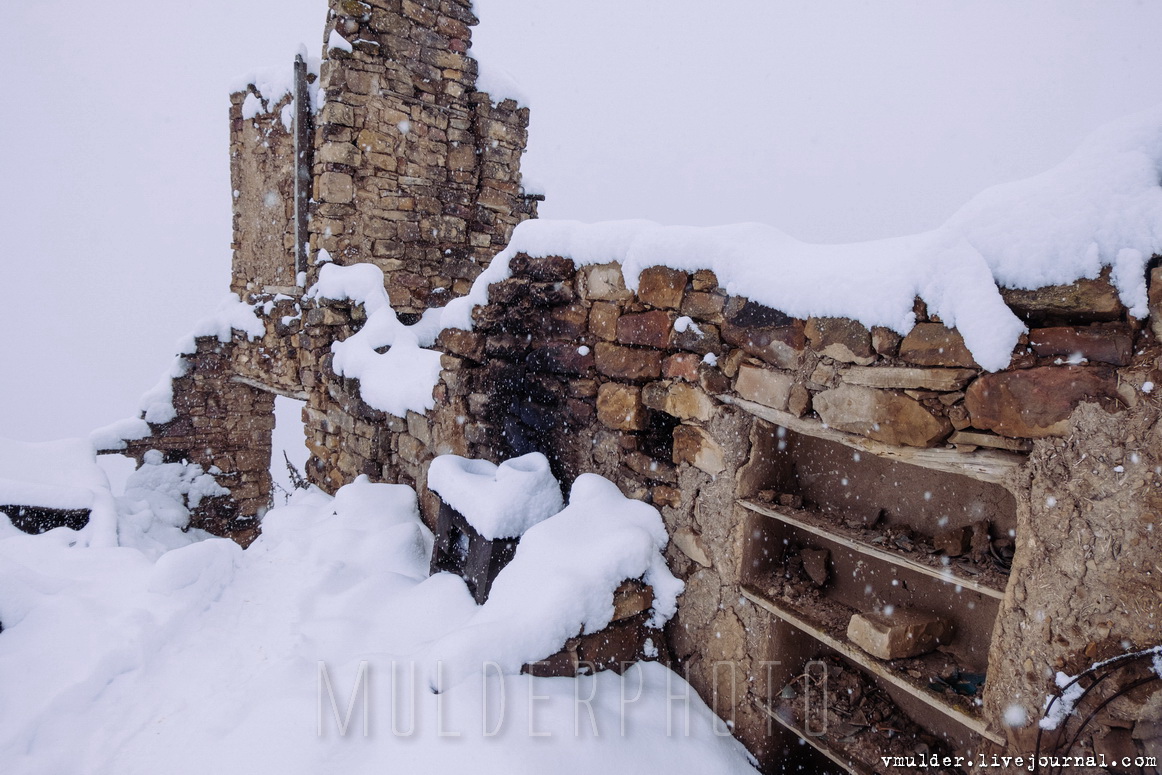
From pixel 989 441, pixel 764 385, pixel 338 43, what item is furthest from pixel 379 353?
pixel 989 441

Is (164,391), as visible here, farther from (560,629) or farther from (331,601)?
(560,629)

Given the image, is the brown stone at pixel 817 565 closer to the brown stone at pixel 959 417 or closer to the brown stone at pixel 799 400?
the brown stone at pixel 799 400

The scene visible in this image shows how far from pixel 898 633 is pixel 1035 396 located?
2.49ft

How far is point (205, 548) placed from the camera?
2951mm

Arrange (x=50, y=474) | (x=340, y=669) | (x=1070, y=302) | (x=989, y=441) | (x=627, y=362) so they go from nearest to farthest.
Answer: (x=1070, y=302) < (x=989, y=441) < (x=340, y=669) < (x=627, y=362) < (x=50, y=474)

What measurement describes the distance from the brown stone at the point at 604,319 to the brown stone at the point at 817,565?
1.09 metres

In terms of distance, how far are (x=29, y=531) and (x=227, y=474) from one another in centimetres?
333

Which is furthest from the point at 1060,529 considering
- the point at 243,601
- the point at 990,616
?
the point at 243,601

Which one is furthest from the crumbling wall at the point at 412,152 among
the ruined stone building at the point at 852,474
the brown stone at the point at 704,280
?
the brown stone at the point at 704,280

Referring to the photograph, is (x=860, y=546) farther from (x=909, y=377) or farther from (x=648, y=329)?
(x=648, y=329)

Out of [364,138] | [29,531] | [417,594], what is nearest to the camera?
[417,594]

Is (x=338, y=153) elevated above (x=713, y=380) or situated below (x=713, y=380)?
above

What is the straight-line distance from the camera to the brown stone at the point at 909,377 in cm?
144

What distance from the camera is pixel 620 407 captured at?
2.47 m
